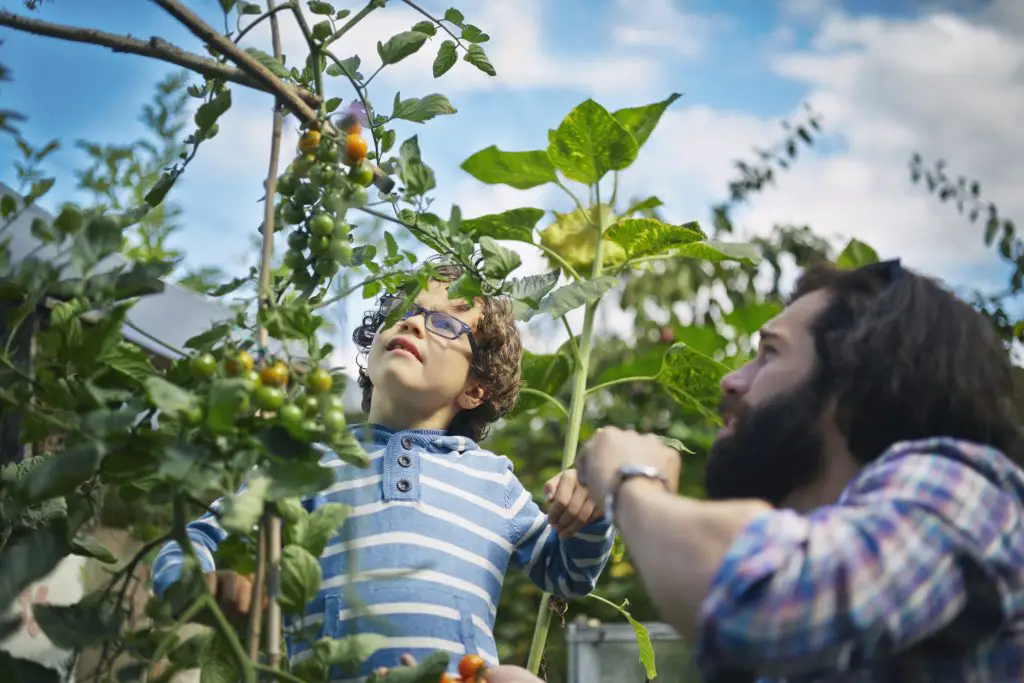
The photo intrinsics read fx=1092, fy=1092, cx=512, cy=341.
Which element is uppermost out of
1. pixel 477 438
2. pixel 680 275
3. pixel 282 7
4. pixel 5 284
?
pixel 680 275

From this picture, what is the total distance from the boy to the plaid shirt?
51 cm

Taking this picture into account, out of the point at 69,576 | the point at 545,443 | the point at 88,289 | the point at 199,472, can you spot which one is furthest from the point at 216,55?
the point at 545,443

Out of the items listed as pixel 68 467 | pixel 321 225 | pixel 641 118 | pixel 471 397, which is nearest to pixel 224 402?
pixel 68 467

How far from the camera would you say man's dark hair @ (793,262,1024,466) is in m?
1.03

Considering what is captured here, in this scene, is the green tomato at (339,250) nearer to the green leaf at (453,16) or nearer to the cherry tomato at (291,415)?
the cherry tomato at (291,415)

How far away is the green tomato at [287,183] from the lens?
1100 mm

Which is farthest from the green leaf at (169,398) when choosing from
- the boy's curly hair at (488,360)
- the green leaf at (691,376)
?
the green leaf at (691,376)

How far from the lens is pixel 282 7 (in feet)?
3.62

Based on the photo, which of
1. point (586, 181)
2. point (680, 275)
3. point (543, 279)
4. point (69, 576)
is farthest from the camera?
point (680, 275)

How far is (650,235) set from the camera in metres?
1.67

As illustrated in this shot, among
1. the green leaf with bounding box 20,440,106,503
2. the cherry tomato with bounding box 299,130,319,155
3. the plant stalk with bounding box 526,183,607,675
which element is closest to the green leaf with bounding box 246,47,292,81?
the cherry tomato with bounding box 299,130,319,155

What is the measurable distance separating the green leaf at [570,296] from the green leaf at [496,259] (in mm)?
152

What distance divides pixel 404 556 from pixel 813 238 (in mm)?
3912

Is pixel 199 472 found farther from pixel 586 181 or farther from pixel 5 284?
pixel 586 181
